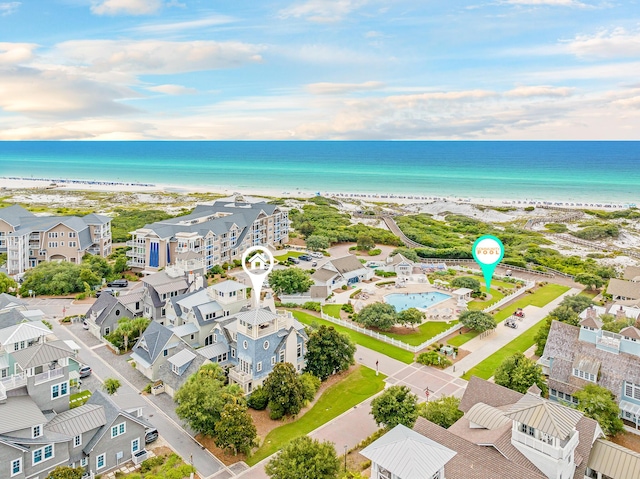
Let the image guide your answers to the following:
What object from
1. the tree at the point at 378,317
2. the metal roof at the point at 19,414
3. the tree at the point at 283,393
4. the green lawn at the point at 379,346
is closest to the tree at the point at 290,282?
the green lawn at the point at 379,346

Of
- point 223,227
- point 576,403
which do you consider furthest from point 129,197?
point 576,403

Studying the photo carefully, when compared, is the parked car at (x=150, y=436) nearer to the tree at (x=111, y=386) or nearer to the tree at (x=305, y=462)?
the tree at (x=111, y=386)

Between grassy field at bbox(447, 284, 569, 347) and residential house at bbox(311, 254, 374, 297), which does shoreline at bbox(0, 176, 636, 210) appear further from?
residential house at bbox(311, 254, 374, 297)

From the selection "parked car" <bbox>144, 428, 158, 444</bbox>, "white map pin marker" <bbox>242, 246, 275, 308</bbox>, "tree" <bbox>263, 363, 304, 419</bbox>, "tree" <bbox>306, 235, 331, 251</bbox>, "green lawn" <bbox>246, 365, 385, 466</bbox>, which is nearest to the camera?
"parked car" <bbox>144, 428, 158, 444</bbox>

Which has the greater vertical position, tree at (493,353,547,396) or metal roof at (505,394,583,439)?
metal roof at (505,394,583,439)

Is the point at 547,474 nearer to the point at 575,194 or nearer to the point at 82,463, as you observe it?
the point at 82,463

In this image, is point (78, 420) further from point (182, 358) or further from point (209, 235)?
point (209, 235)

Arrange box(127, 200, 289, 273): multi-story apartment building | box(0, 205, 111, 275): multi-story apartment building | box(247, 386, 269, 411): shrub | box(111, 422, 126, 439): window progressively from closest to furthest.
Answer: box(111, 422, 126, 439): window, box(247, 386, 269, 411): shrub, box(0, 205, 111, 275): multi-story apartment building, box(127, 200, 289, 273): multi-story apartment building

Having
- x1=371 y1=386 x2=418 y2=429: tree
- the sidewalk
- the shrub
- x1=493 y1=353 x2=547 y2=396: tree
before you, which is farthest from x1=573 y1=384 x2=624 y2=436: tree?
the shrub
